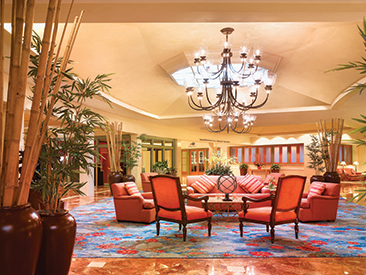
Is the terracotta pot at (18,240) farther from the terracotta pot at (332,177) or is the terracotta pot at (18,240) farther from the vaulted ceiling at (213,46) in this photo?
the terracotta pot at (332,177)

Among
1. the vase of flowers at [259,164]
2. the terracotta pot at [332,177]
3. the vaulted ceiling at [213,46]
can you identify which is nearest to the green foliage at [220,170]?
the terracotta pot at [332,177]

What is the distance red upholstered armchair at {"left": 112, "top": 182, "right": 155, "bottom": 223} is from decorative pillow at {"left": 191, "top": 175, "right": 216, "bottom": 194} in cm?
205

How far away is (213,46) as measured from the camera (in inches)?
269

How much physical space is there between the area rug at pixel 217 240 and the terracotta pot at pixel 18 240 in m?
1.96

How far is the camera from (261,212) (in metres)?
4.76

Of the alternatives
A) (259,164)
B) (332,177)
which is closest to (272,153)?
(259,164)

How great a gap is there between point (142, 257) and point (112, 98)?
247 inches

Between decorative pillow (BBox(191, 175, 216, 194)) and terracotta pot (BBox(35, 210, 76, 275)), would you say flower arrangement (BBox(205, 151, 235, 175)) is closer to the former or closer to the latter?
decorative pillow (BBox(191, 175, 216, 194))

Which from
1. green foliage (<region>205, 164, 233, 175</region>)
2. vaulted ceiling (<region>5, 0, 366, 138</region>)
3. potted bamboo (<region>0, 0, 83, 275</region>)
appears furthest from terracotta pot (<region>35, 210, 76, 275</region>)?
green foliage (<region>205, 164, 233, 175</region>)

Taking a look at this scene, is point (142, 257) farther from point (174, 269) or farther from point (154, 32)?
point (154, 32)

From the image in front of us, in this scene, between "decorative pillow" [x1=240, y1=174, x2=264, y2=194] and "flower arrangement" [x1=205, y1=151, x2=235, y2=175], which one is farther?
"flower arrangement" [x1=205, y1=151, x2=235, y2=175]

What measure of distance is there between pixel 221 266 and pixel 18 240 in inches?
91.6

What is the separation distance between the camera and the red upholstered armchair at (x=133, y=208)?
588cm

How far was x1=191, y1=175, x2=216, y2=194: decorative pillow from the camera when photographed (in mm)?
7770
